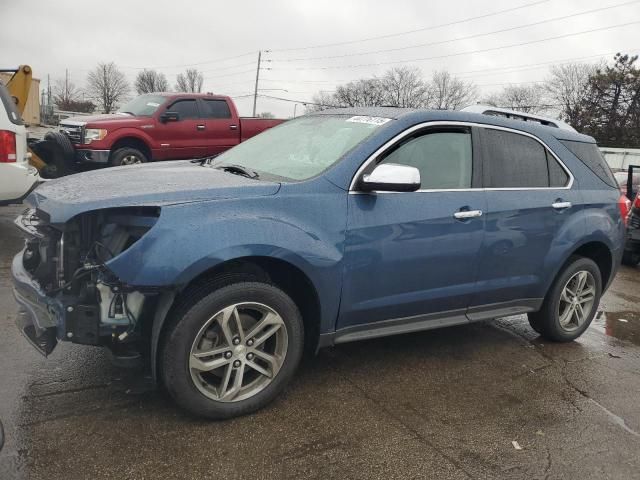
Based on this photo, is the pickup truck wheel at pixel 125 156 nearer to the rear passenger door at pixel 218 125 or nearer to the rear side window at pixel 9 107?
the rear passenger door at pixel 218 125

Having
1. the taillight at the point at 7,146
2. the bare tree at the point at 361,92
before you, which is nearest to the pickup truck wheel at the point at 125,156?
the taillight at the point at 7,146

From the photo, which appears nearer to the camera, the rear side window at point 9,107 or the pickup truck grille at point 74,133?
the rear side window at point 9,107

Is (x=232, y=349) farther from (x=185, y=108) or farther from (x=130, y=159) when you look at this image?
(x=185, y=108)

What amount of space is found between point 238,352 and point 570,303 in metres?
3.04

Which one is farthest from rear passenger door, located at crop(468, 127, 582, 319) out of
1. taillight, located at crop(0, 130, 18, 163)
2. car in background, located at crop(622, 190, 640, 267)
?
taillight, located at crop(0, 130, 18, 163)

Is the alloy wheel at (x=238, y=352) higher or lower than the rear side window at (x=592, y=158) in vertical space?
lower

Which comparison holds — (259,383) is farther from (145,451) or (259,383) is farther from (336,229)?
(336,229)

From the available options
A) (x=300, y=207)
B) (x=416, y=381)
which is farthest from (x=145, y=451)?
(x=416, y=381)

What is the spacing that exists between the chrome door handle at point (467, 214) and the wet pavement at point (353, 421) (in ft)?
3.70

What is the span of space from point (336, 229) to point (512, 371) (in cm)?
188

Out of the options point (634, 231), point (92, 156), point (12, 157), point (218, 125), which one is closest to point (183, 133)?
point (218, 125)

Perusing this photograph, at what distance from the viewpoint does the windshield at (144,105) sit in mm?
10695

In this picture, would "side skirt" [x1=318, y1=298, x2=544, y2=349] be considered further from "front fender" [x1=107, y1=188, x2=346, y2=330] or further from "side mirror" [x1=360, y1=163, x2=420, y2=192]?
"side mirror" [x1=360, y1=163, x2=420, y2=192]

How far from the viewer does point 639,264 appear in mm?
9219
